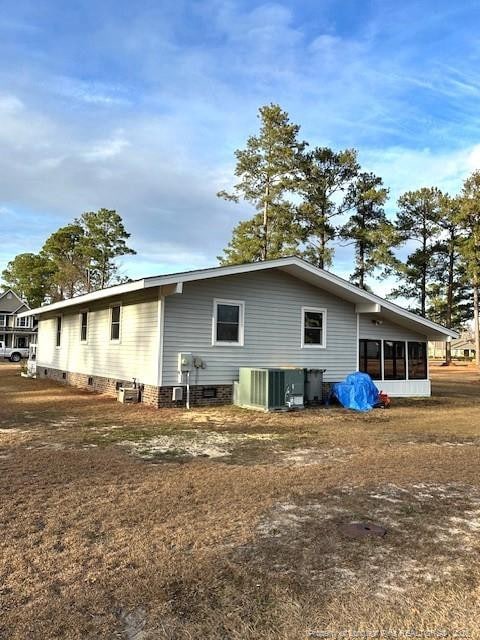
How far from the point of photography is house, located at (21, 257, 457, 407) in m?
11.8

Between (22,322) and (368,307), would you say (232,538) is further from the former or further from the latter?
(22,322)

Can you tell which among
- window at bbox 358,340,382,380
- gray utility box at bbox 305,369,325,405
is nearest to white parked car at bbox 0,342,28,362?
window at bbox 358,340,382,380

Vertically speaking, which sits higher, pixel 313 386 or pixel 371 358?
pixel 371 358

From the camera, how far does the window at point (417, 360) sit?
16.1 meters

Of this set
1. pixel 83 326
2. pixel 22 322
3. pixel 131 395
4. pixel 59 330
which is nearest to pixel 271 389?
pixel 131 395

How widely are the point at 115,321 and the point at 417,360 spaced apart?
9500 millimetres

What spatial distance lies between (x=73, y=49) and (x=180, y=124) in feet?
12.1

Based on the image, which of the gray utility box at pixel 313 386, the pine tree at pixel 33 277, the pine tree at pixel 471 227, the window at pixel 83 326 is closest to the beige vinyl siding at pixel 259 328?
the gray utility box at pixel 313 386

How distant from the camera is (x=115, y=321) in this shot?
562 inches

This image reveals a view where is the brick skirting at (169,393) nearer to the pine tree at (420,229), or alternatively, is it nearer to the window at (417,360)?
the window at (417,360)

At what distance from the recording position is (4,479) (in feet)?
17.4

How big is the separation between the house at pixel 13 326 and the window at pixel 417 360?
40753mm

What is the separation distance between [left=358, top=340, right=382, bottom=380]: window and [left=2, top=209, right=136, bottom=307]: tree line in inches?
1264

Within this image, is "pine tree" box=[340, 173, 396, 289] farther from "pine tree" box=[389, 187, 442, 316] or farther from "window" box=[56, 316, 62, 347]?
"window" box=[56, 316, 62, 347]
